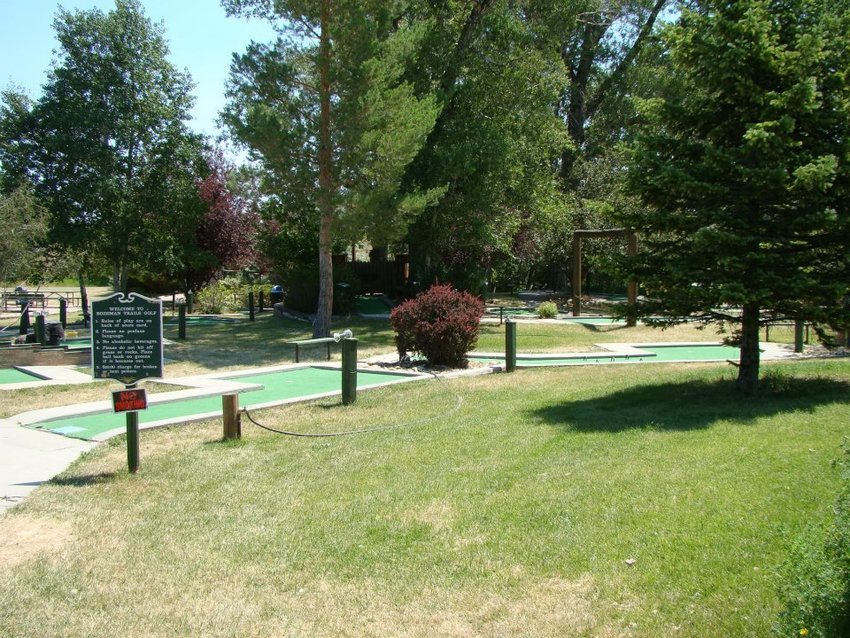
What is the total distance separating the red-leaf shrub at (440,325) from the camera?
14.3m

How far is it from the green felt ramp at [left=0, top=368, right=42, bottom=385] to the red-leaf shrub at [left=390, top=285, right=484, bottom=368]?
6.89 m

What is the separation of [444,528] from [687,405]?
4934 mm

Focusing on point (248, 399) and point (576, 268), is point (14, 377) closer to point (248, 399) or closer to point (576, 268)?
point (248, 399)

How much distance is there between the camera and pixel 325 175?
822 inches

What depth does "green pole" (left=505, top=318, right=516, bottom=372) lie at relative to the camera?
45.5 feet

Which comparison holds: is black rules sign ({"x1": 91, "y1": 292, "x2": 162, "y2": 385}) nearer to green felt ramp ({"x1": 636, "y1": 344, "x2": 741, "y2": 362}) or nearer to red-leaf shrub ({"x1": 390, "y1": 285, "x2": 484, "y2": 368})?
red-leaf shrub ({"x1": 390, "y1": 285, "x2": 484, "y2": 368})

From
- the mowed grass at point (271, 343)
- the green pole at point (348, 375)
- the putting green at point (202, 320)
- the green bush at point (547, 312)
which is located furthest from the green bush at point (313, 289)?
the green pole at point (348, 375)

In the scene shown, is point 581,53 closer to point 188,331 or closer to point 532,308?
point 532,308

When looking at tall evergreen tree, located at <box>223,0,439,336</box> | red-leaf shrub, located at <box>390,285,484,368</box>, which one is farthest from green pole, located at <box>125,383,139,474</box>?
tall evergreen tree, located at <box>223,0,439,336</box>

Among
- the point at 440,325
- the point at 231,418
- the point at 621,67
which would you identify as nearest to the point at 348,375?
the point at 231,418

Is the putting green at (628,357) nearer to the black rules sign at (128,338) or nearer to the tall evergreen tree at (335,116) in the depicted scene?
the tall evergreen tree at (335,116)

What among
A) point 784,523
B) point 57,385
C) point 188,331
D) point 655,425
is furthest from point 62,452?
point 188,331

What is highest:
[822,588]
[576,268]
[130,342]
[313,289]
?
[576,268]

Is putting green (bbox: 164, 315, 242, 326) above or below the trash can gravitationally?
below
